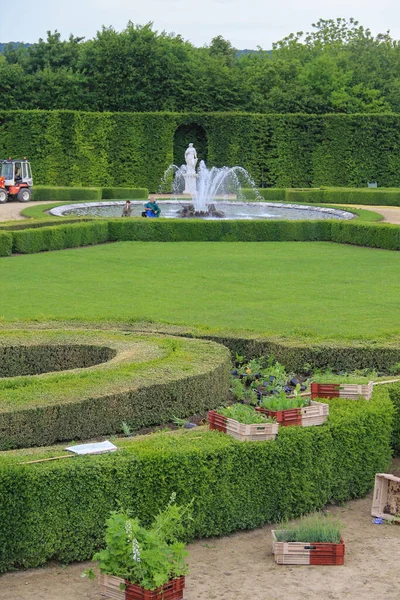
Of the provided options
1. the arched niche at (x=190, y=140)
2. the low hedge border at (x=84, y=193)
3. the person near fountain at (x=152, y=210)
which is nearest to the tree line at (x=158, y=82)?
the arched niche at (x=190, y=140)

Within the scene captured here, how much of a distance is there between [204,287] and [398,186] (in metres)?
32.2

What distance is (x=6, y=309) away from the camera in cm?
1591

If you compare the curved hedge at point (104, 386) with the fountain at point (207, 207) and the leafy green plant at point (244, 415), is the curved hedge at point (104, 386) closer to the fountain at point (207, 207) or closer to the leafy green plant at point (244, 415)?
the leafy green plant at point (244, 415)

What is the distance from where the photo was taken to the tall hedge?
46.3 meters

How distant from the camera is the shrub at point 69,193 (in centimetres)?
3953

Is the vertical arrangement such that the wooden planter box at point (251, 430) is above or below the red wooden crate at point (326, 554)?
above

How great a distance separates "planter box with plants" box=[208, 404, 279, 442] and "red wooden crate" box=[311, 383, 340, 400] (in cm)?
118

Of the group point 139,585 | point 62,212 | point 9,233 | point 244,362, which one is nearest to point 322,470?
point 139,585

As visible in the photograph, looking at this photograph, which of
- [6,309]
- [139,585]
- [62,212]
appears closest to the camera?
[139,585]

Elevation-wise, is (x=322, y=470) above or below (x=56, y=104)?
below

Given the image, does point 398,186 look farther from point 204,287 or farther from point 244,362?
point 244,362

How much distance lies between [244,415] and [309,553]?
4.41 feet

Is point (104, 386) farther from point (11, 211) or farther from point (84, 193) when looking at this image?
point (84, 193)

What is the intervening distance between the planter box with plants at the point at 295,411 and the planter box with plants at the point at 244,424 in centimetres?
13
